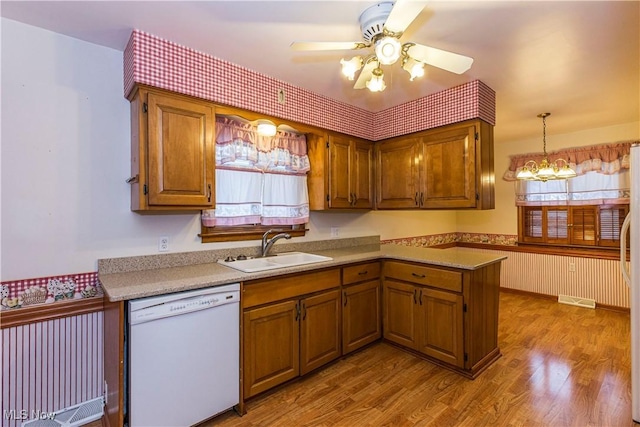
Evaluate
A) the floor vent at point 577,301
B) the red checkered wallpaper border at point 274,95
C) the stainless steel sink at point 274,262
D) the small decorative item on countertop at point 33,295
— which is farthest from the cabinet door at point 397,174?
the floor vent at point 577,301

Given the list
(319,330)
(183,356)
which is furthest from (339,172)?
(183,356)

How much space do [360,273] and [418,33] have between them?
1809mm

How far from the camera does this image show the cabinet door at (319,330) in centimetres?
226

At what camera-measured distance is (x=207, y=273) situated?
1.98 meters

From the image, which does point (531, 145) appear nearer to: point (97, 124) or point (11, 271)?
point (97, 124)

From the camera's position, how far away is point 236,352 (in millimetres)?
1891

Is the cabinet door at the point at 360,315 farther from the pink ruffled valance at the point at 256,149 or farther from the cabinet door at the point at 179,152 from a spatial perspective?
the cabinet door at the point at 179,152

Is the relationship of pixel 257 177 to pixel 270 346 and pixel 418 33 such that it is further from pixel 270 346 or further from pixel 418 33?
pixel 418 33

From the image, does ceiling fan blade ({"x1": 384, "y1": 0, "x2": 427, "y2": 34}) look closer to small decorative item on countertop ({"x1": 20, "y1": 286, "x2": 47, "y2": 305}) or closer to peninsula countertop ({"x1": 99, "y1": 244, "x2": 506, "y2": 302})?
peninsula countertop ({"x1": 99, "y1": 244, "x2": 506, "y2": 302})

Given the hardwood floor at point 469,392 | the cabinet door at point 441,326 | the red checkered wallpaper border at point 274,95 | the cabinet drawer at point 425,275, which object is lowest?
the hardwood floor at point 469,392

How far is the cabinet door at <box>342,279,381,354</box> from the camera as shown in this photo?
8.42 feet

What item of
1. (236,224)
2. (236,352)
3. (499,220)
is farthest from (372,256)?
(499,220)

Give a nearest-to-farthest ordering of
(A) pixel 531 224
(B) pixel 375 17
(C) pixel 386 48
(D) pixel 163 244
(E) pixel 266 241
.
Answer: (C) pixel 386 48 < (B) pixel 375 17 < (D) pixel 163 244 < (E) pixel 266 241 < (A) pixel 531 224

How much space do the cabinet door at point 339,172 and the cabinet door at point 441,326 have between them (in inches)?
42.6
